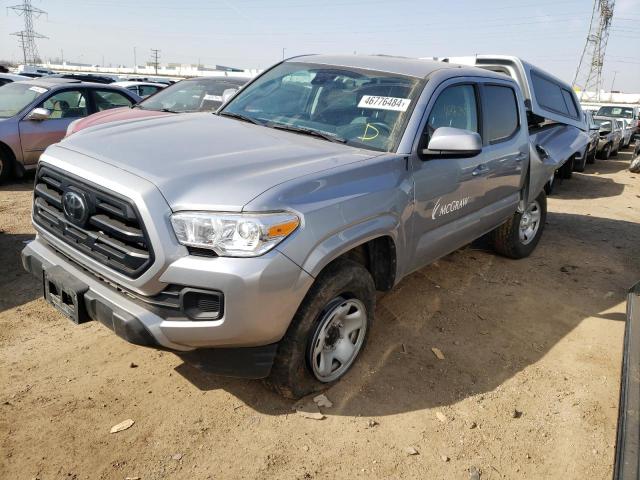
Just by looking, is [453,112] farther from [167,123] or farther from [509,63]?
[509,63]

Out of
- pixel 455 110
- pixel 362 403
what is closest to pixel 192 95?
pixel 455 110

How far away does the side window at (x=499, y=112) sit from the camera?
13.7 feet

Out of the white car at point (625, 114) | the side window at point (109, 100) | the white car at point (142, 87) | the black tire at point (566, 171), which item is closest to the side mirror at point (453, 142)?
the side window at point (109, 100)

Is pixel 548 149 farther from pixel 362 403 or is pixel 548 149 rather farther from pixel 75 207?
pixel 75 207

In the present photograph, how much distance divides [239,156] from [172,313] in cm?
90

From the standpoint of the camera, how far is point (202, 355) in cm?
245

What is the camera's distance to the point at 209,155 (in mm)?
2662

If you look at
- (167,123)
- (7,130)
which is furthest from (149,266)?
(7,130)

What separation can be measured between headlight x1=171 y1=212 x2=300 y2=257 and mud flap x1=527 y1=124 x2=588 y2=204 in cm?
368

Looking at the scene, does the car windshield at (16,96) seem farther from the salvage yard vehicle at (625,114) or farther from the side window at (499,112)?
the salvage yard vehicle at (625,114)

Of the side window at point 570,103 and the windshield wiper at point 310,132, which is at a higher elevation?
the side window at point 570,103

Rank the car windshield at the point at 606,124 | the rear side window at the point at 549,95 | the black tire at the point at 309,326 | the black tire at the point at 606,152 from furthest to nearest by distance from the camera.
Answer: the car windshield at the point at 606,124 → the black tire at the point at 606,152 → the rear side window at the point at 549,95 → the black tire at the point at 309,326

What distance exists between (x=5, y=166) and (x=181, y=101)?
271 cm

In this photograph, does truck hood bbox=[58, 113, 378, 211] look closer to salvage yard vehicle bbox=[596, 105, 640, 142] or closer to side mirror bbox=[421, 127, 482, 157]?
side mirror bbox=[421, 127, 482, 157]
